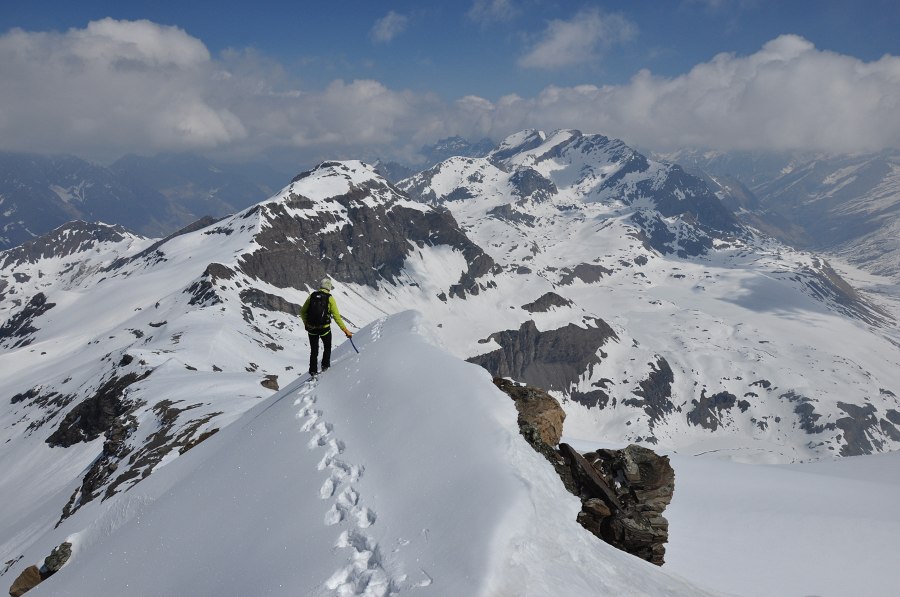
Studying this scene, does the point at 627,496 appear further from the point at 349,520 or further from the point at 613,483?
the point at 349,520

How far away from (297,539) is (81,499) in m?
51.9

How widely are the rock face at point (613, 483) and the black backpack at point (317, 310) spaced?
8.68 m

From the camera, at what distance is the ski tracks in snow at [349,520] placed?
26.7 ft

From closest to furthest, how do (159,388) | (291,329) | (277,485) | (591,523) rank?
1. (277,485)
2. (591,523)
3. (159,388)
4. (291,329)

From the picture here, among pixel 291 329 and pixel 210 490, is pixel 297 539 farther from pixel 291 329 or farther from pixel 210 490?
pixel 291 329

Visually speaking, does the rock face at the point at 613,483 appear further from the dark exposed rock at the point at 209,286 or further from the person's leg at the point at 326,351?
the dark exposed rock at the point at 209,286

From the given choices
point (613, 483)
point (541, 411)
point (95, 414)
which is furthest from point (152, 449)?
point (613, 483)

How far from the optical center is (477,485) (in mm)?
9906

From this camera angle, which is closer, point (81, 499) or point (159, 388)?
point (81, 499)

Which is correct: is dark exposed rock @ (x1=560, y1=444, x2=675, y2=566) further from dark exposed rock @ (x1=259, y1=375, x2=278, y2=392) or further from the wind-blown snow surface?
dark exposed rock @ (x1=259, y1=375, x2=278, y2=392)

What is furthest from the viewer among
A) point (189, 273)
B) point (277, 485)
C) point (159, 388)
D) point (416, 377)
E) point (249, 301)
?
point (189, 273)

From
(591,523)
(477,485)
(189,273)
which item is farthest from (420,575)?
(189,273)

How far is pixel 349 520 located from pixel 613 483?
9800mm

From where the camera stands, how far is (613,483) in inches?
632
